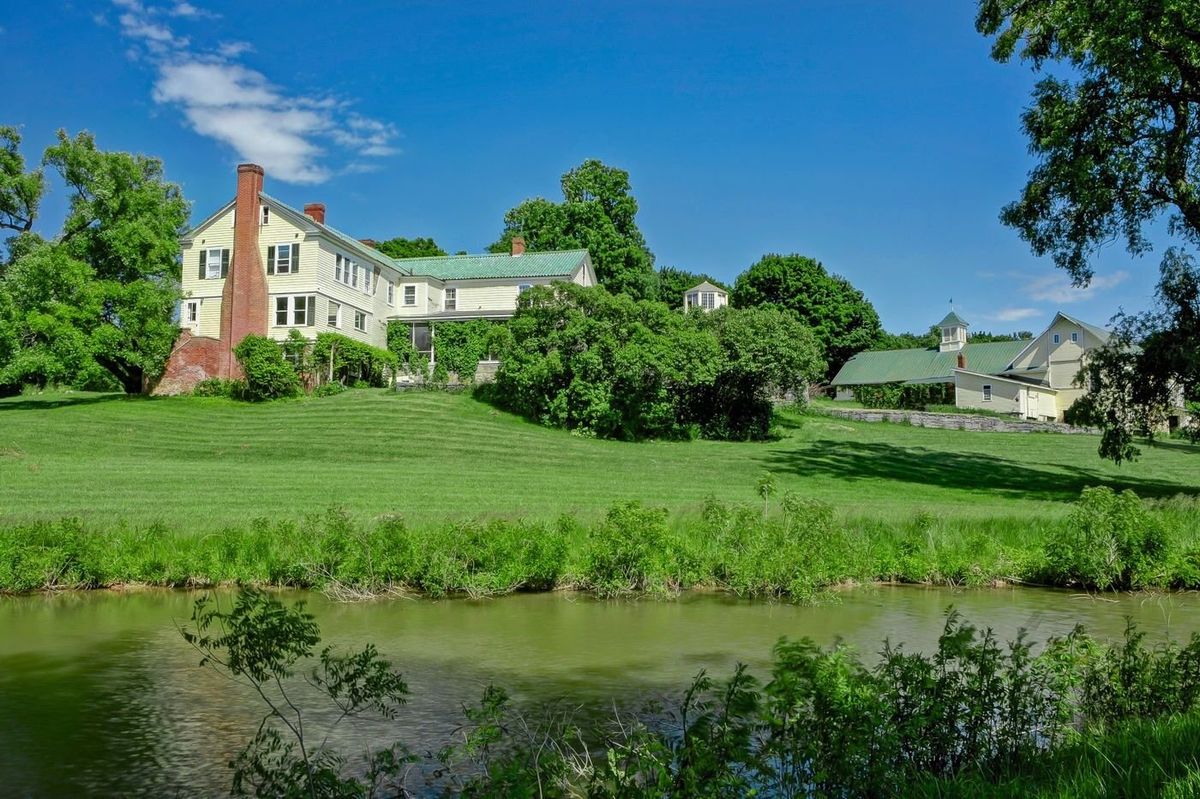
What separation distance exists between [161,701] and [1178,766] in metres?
7.66

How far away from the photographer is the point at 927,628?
10531 millimetres

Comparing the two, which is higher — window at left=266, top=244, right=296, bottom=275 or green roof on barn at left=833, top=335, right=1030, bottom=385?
window at left=266, top=244, right=296, bottom=275

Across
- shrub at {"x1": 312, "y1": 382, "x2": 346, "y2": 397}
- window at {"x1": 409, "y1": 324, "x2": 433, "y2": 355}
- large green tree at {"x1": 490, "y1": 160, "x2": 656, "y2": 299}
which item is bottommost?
shrub at {"x1": 312, "y1": 382, "x2": 346, "y2": 397}

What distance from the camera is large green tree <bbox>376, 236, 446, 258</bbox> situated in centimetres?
6744

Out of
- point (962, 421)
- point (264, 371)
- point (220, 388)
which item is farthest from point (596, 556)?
point (962, 421)

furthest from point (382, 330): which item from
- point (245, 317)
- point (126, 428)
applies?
point (126, 428)

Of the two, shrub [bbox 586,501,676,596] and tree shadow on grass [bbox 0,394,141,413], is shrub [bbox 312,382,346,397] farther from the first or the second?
shrub [bbox 586,501,676,596]

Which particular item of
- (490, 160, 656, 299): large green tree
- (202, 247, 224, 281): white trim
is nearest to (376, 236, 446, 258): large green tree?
(490, 160, 656, 299): large green tree

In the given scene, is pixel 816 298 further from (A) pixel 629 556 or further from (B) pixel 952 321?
(A) pixel 629 556

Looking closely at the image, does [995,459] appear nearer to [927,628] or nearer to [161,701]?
[927,628]

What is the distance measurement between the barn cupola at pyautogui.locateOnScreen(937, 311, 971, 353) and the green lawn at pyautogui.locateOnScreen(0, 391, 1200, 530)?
2909 cm

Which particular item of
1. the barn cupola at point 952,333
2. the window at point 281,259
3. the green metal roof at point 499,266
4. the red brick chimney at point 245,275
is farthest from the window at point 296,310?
the barn cupola at point 952,333

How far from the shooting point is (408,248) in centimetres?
6800

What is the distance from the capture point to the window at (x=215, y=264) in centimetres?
4416
